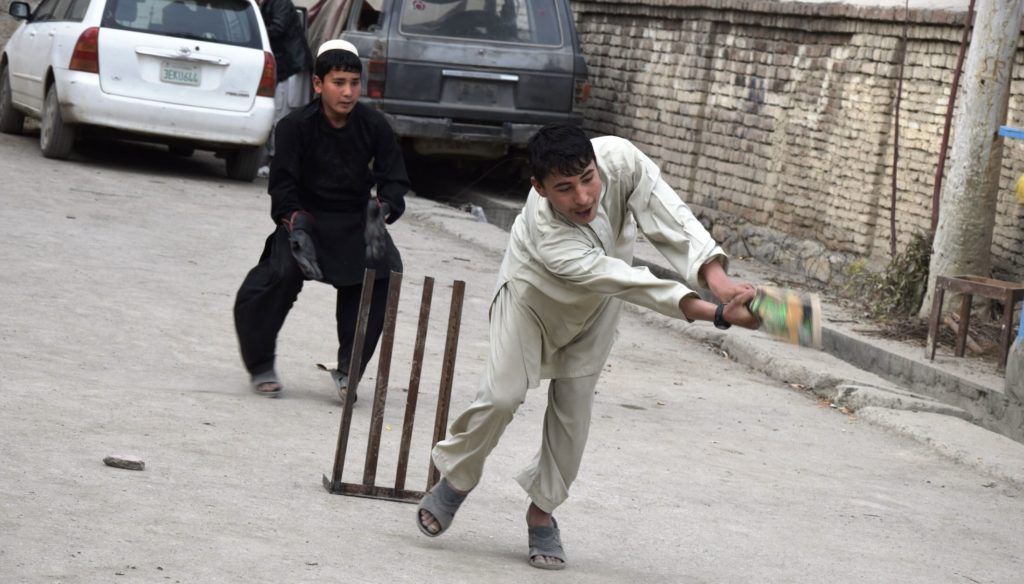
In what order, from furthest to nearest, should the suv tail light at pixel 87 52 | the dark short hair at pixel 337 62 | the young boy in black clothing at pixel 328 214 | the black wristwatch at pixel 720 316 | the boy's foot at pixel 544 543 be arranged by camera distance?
the suv tail light at pixel 87 52 → the young boy in black clothing at pixel 328 214 → the dark short hair at pixel 337 62 → the boy's foot at pixel 544 543 → the black wristwatch at pixel 720 316

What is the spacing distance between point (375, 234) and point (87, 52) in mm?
6838

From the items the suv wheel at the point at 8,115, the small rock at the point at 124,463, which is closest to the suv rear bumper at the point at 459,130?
the suv wheel at the point at 8,115

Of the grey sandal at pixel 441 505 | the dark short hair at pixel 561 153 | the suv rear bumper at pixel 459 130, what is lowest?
the grey sandal at pixel 441 505

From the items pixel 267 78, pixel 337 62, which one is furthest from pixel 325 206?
pixel 267 78

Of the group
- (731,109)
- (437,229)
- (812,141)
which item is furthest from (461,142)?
(812,141)

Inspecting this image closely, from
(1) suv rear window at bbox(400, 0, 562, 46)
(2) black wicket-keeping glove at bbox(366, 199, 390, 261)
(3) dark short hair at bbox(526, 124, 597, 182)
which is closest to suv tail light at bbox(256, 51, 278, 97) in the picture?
(1) suv rear window at bbox(400, 0, 562, 46)

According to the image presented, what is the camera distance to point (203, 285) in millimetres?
8219

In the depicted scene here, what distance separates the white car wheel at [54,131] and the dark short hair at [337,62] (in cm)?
699

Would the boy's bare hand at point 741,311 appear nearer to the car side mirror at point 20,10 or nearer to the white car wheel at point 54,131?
the white car wheel at point 54,131

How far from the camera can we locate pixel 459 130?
12852 mm

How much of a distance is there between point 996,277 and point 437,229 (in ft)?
15.6

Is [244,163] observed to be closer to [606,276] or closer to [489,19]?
[489,19]

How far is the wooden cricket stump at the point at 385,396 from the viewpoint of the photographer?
15.1 ft

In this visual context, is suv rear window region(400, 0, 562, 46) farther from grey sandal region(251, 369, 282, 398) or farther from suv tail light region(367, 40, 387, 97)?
grey sandal region(251, 369, 282, 398)
